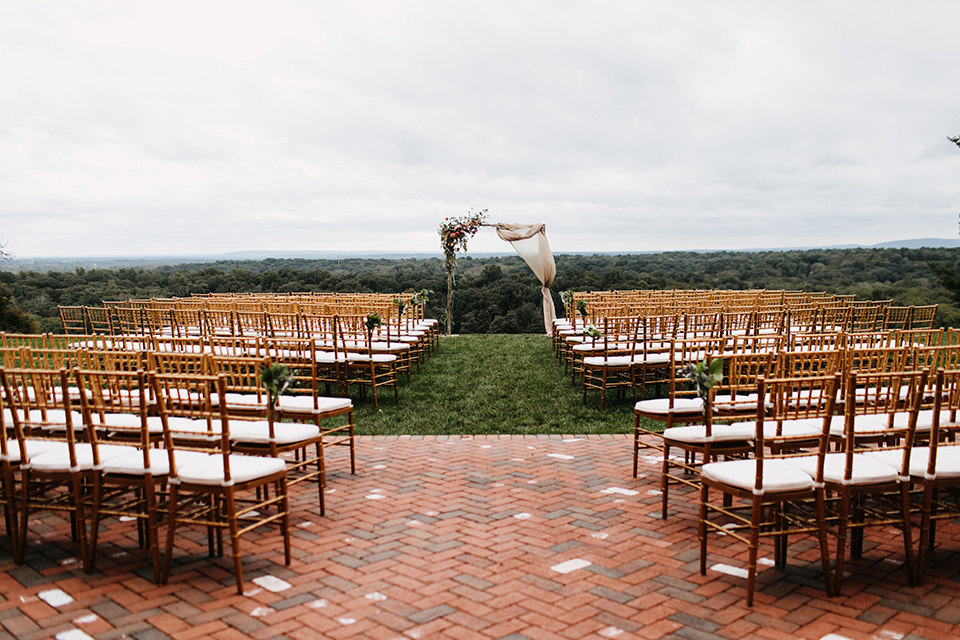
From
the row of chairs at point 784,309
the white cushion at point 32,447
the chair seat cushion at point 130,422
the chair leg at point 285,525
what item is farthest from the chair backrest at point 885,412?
the row of chairs at point 784,309

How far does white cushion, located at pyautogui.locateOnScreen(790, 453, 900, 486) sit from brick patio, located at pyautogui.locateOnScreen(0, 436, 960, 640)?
548 millimetres

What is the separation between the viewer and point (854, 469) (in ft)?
10.5

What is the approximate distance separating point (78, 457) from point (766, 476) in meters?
3.65

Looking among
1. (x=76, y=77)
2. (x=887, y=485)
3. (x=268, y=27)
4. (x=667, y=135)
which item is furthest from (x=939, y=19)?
(x=76, y=77)

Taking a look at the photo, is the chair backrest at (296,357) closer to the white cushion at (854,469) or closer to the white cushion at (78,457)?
the white cushion at (78,457)

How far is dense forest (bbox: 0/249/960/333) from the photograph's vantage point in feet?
64.7

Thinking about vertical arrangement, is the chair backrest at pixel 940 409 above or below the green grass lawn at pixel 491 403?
above

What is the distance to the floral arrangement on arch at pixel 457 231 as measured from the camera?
50.6ft

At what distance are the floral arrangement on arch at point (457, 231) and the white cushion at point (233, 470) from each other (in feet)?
40.3

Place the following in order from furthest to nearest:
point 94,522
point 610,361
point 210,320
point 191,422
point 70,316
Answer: point 70,316 → point 210,320 → point 610,361 → point 191,422 → point 94,522

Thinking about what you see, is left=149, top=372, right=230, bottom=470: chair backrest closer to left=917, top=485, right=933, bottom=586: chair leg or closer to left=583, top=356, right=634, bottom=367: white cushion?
left=917, top=485, right=933, bottom=586: chair leg

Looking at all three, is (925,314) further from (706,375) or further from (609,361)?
(706,375)

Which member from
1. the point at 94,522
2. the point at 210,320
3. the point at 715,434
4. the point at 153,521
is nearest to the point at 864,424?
the point at 715,434

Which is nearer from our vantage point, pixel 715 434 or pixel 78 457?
pixel 78 457
